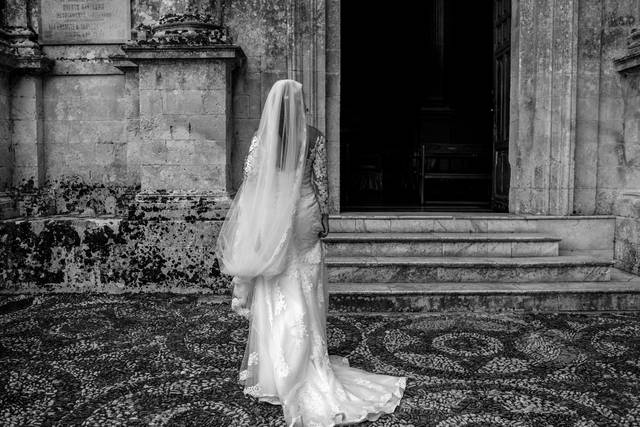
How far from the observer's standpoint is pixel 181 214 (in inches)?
228

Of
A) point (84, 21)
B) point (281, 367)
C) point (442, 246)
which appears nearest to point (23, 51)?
point (84, 21)

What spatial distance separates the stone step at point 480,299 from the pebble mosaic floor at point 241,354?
181mm

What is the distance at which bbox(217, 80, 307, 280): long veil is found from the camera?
10.5 ft

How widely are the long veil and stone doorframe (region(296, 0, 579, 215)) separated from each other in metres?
3.36

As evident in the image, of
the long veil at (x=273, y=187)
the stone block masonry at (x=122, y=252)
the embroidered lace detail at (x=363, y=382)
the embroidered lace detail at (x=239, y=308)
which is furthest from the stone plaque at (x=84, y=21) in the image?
the embroidered lace detail at (x=363, y=382)

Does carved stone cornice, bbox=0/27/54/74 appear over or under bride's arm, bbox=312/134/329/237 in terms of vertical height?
over

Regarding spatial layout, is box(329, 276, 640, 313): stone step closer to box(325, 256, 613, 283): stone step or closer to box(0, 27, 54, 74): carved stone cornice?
box(325, 256, 613, 283): stone step

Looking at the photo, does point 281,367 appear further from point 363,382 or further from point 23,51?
point 23,51

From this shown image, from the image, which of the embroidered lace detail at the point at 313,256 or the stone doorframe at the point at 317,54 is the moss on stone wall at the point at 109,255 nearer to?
the stone doorframe at the point at 317,54

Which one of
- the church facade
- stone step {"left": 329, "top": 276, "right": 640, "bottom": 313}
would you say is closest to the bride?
stone step {"left": 329, "top": 276, "right": 640, "bottom": 313}

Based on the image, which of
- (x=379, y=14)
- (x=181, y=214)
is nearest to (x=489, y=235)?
(x=181, y=214)

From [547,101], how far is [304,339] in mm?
4795

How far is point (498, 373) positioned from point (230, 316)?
7.76 ft

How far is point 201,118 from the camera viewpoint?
5867 millimetres
